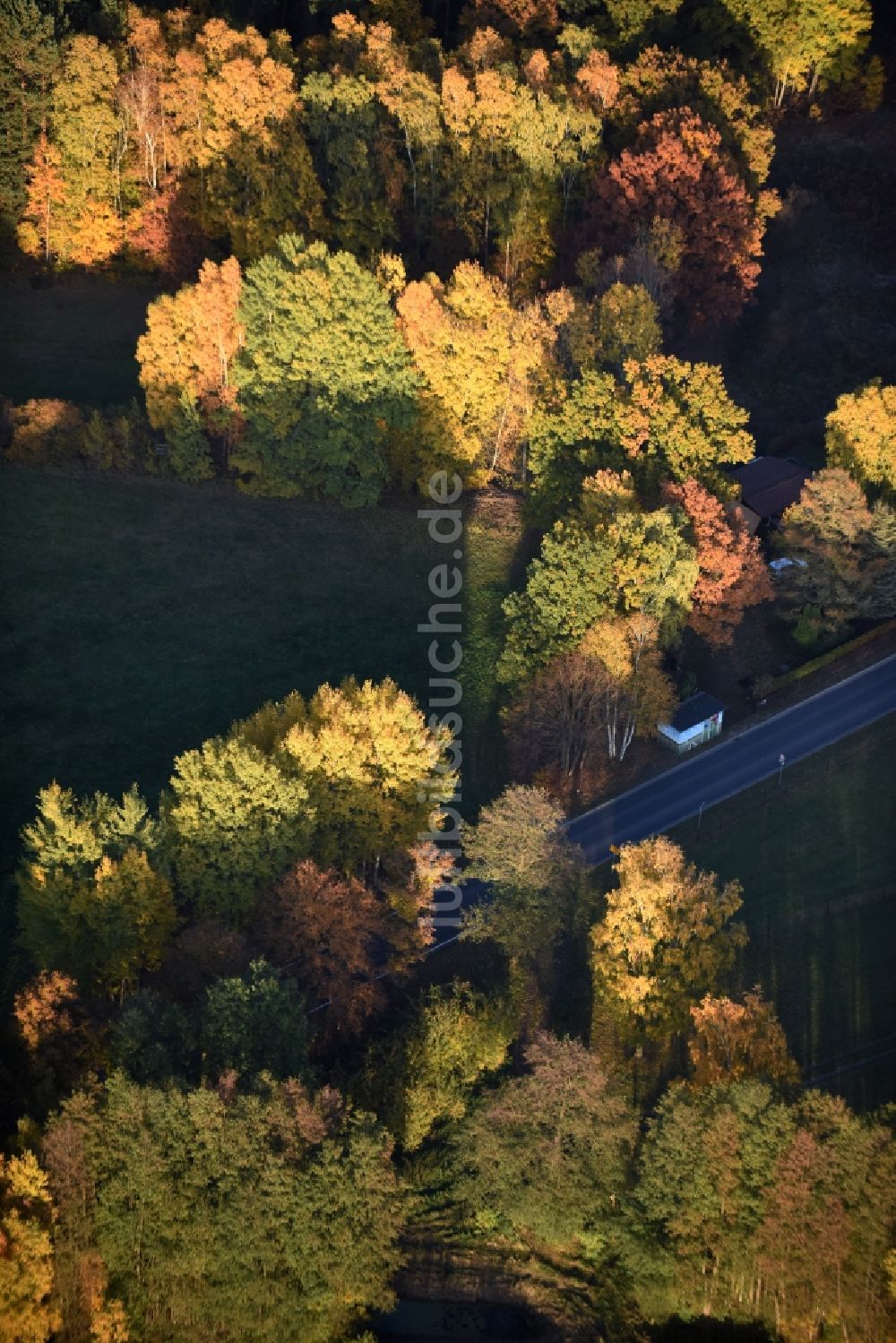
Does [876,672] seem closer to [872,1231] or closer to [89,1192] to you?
[872,1231]

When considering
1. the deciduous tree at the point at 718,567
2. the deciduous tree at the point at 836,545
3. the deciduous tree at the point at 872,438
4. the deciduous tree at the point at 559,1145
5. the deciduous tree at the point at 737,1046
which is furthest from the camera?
the deciduous tree at the point at 872,438

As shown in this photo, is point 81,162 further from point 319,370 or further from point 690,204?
point 690,204

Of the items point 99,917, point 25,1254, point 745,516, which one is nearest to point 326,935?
point 99,917

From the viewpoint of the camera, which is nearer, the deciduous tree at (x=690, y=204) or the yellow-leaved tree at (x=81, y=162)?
the deciduous tree at (x=690, y=204)

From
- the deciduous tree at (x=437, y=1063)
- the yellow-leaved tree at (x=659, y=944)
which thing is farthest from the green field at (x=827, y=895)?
the deciduous tree at (x=437, y=1063)

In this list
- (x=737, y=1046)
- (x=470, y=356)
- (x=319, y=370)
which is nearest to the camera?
(x=737, y=1046)

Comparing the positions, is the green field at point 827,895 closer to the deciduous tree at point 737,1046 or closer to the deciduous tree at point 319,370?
the deciduous tree at point 737,1046

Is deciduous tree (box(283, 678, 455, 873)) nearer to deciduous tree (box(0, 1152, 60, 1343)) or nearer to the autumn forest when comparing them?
the autumn forest
